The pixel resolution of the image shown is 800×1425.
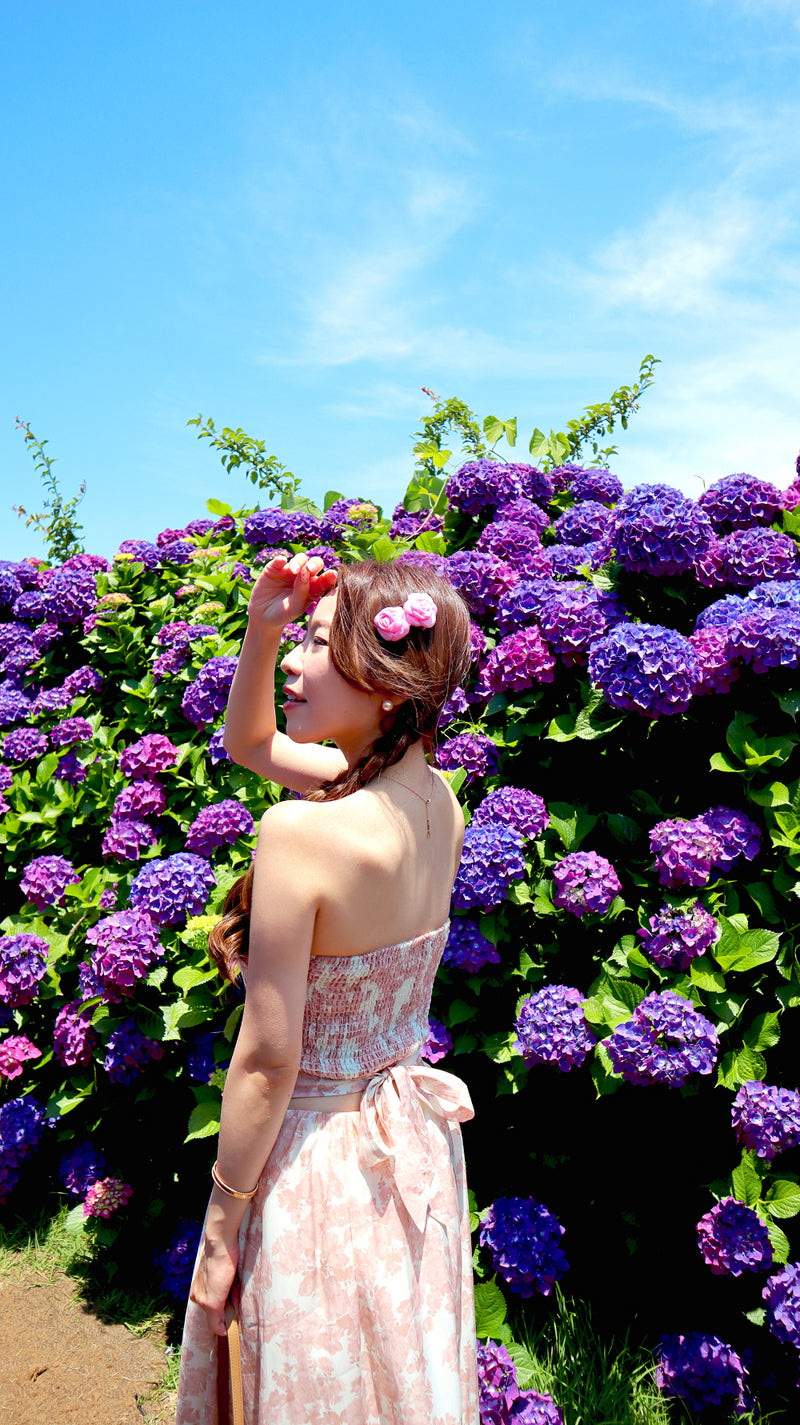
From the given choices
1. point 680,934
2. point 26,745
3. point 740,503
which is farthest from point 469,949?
point 26,745

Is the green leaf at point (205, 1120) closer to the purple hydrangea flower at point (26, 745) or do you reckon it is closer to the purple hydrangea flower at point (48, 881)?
the purple hydrangea flower at point (48, 881)

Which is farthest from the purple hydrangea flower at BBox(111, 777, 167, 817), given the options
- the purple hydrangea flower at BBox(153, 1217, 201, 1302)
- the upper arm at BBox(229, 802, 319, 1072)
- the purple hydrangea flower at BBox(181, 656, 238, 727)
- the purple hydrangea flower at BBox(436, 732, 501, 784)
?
the upper arm at BBox(229, 802, 319, 1072)

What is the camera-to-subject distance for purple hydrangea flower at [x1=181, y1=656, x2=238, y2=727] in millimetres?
3129

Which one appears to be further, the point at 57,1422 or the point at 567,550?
the point at 567,550

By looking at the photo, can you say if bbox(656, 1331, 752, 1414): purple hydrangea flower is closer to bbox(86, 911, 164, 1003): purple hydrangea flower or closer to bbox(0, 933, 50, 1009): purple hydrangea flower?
bbox(86, 911, 164, 1003): purple hydrangea flower

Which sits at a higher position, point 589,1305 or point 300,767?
point 300,767

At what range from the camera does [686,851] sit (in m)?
2.27

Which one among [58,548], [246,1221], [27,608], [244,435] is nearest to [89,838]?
[27,608]

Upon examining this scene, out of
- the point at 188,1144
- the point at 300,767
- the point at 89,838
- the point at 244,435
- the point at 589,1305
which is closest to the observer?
the point at 300,767

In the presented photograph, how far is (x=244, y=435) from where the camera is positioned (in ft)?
15.2

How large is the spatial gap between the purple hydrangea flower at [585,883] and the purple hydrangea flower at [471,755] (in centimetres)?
43

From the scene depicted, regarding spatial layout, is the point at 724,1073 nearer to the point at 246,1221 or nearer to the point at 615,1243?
the point at 615,1243

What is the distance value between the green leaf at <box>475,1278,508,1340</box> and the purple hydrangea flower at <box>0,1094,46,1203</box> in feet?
5.96

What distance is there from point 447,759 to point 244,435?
2613 millimetres
